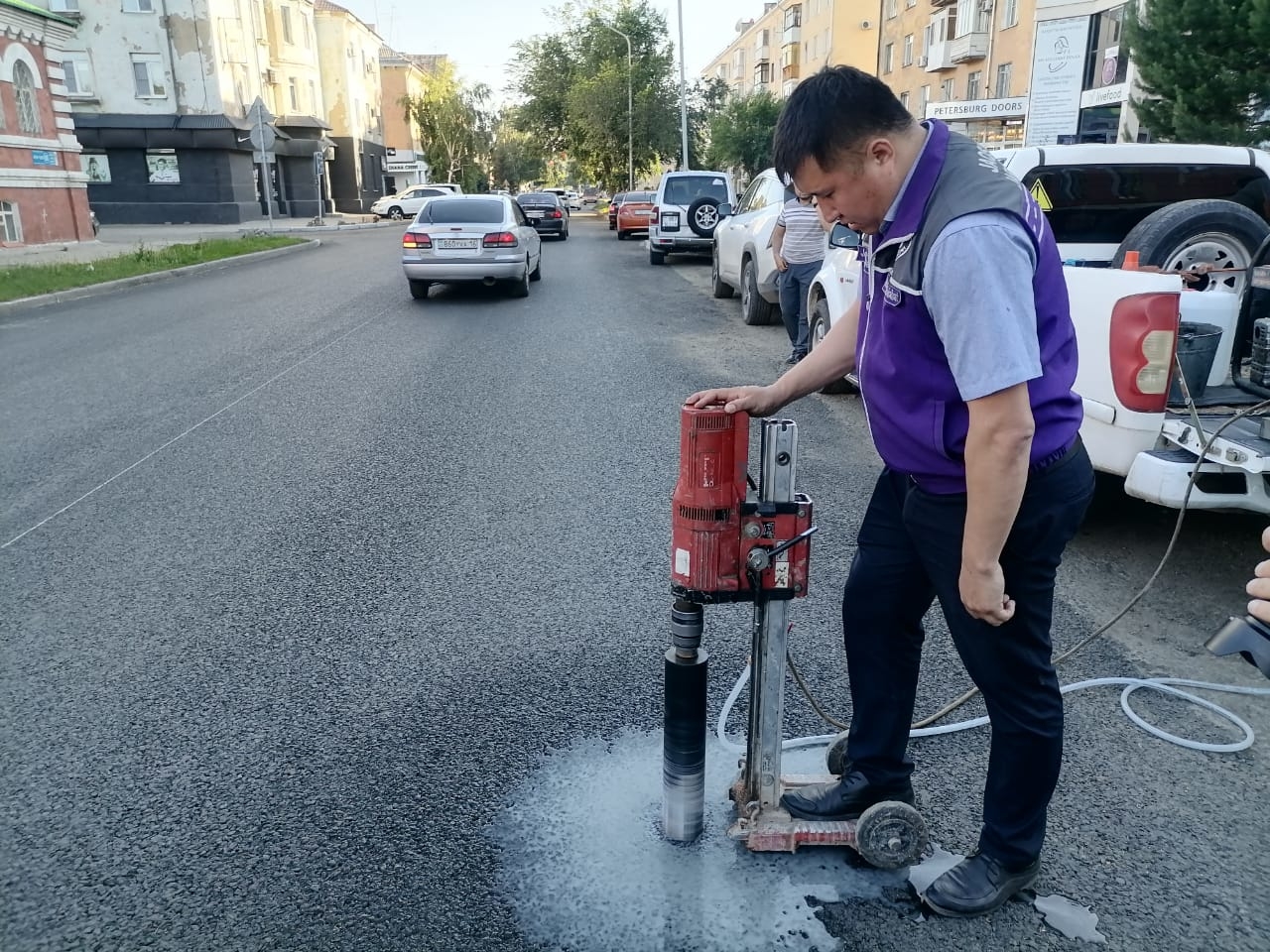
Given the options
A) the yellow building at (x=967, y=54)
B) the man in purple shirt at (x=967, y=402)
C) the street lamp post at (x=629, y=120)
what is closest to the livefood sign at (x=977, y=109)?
the yellow building at (x=967, y=54)

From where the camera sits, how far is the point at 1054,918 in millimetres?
2439

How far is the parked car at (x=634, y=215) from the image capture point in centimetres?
3225

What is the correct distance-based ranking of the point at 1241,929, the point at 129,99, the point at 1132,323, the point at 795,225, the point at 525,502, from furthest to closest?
the point at 129,99 < the point at 795,225 < the point at 525,502 < the point at 1132,323 < the point at 1241,929

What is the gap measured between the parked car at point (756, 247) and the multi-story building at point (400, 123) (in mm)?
61466

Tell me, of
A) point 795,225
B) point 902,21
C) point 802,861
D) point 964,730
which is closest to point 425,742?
point 802,861

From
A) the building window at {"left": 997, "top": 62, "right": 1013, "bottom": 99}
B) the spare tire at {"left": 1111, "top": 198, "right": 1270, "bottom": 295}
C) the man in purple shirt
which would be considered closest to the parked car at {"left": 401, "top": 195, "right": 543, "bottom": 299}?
the spare tire at {"left": 1111, "top": 198, "right": 1270, "bottom": 295}

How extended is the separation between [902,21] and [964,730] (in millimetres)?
53427

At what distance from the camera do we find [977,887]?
2432mm

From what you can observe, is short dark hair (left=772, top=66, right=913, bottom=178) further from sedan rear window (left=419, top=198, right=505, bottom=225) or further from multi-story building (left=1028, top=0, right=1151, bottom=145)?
multi-story building (left=1028, top=0, right=1151, bottom=145)

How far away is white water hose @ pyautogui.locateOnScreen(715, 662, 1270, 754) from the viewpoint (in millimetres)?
3164

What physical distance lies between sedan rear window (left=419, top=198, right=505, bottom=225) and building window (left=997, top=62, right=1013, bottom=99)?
3022 centimetres

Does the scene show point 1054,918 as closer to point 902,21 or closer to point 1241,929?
point 1241,929

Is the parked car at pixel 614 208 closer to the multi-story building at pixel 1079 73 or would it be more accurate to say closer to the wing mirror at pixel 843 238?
the multi-story building at pixel 1079 73

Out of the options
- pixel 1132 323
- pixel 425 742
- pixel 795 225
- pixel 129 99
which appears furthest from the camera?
Result: pixel 129 99
